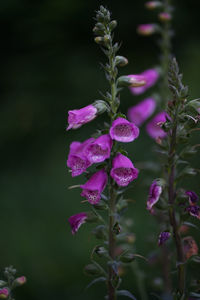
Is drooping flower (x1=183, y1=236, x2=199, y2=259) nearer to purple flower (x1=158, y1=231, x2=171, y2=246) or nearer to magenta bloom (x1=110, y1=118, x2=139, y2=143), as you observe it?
purple flower (x1=158, y1=231, x2=171, y2=246)

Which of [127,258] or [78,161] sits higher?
[78,161]

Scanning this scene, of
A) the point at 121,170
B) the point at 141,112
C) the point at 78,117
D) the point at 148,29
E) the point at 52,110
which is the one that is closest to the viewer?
the point at 121,170

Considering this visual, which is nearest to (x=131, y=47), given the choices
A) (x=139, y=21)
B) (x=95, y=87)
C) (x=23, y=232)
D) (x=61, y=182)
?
(x=139, y=21)

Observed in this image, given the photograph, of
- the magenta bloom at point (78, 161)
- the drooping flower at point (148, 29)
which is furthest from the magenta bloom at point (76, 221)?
the drooping flower at point (148, 29)

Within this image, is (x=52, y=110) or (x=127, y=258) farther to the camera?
(x=52, y=110)

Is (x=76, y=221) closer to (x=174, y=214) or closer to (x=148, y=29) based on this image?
(x=174, y=214)

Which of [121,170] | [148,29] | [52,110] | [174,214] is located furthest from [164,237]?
[52,110]
